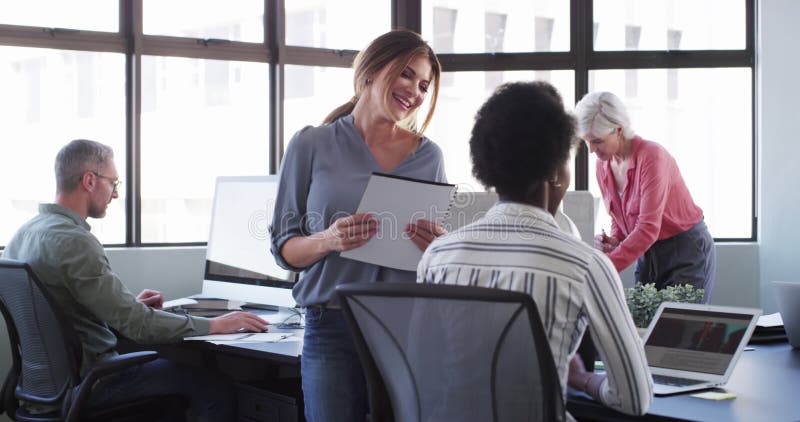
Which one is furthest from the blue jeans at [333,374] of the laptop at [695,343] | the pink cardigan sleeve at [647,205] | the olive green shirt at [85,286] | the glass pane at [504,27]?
the glass pane at [504,27]

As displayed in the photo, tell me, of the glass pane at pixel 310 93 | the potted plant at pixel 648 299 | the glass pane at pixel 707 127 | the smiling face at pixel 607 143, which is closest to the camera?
the potted plant at pixel 648 299

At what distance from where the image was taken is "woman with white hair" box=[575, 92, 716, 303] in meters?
3.15

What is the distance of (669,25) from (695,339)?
3465 millimetres

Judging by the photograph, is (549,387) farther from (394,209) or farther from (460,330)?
(394,209)

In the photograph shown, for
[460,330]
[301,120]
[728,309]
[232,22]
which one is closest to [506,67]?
[301,120]

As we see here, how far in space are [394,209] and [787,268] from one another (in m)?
3.49

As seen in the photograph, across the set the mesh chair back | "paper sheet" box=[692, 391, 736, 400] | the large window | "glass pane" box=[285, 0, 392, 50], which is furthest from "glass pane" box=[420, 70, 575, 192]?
"paper sheet" box=[692, 391, 736, 400]

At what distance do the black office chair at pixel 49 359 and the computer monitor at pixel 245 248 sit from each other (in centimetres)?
61

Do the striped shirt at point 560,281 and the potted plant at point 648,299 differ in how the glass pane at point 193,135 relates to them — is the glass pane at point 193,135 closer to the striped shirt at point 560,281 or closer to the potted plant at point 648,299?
the potted plant at point 648,299

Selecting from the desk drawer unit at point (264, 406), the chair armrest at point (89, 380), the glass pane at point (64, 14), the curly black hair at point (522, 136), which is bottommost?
the desk drawer unit at point (264, 406)

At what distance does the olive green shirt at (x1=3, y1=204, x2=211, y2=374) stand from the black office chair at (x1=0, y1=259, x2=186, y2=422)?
92 millimetres

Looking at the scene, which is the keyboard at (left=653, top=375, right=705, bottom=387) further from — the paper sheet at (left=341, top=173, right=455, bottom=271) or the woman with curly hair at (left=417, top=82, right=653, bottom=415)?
the paper sheet at (left=341, top=173, right=455, bottom=271)

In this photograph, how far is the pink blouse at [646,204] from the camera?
10.3 ft

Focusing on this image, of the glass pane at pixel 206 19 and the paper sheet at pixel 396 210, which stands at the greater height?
the glass pane at pixel 206 19
